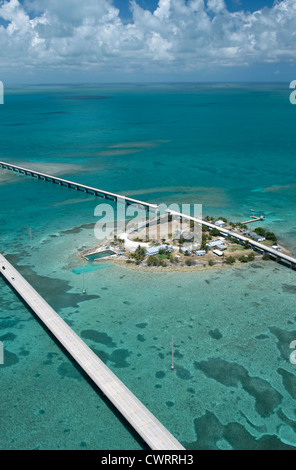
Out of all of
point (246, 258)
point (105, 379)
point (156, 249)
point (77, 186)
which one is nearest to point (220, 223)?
point (246, 258)

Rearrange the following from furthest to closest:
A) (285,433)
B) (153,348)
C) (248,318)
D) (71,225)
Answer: (71,225) → (248,318) → (153,348) → (285,433)

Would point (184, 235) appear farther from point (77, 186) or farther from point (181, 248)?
point (77, 186)

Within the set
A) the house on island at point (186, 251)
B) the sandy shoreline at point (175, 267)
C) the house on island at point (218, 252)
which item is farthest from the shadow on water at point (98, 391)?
the house on island at point (218, 252)

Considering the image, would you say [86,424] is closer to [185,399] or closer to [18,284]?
[185,399]

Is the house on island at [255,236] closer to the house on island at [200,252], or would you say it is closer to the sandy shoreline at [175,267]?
the sandy shoreline at [175,267]

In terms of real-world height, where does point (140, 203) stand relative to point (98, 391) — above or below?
above

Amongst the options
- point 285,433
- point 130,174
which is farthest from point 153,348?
point 130,174
